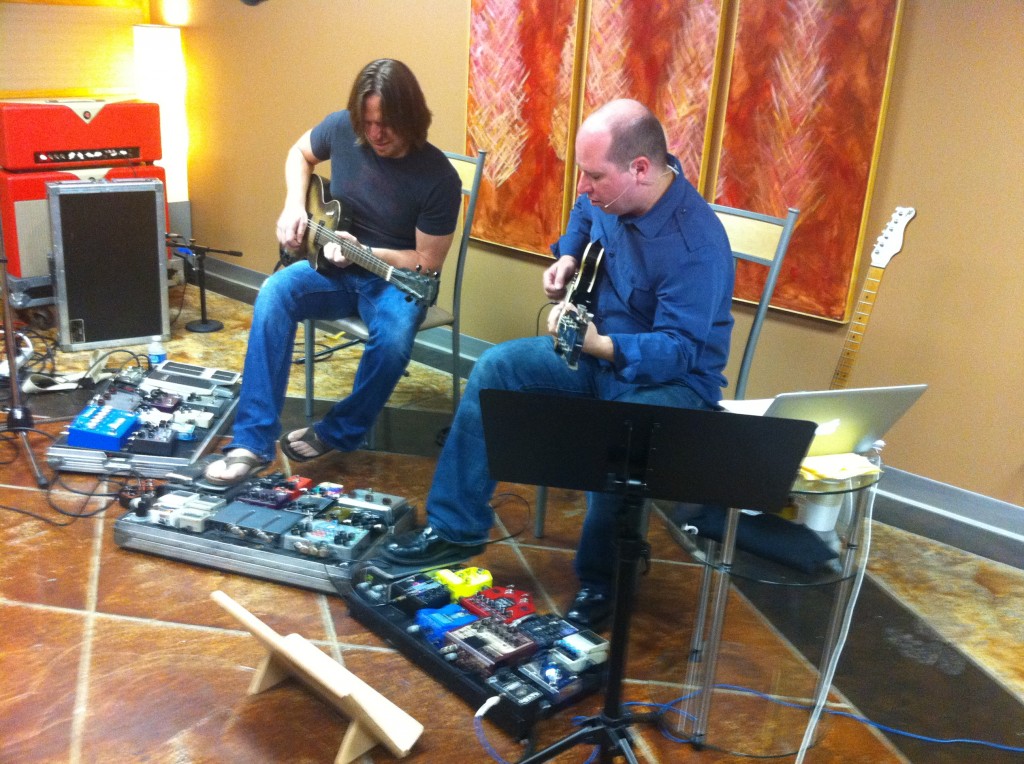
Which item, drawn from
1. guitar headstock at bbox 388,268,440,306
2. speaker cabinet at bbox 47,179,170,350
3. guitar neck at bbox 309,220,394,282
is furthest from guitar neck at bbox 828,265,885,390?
speaker cabinet at bbox 47,179,170,350

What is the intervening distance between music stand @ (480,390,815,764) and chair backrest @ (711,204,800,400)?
105 cm

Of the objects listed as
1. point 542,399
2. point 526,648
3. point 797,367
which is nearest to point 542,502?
point 526,648

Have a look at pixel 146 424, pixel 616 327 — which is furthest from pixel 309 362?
pixel 616 327

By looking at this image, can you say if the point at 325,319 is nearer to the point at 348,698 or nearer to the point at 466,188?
the point at 466,188

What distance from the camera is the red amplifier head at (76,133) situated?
4.06 meters

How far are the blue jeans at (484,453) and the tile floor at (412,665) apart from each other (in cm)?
16

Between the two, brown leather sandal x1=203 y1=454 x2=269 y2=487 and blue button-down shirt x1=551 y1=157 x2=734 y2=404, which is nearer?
blue button-down shirt x1=551 y1=157 x2=734 y2=404

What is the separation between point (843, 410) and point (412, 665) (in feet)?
3.61

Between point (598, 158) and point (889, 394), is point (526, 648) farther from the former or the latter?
point (598, 158)

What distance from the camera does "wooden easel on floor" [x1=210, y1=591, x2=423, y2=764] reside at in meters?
1.86

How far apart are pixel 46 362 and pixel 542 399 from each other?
2.91 metres

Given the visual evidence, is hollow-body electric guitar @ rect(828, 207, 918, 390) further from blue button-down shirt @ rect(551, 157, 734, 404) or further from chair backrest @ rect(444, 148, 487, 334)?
chair backrest @ rect(444, 148, 487, 334)

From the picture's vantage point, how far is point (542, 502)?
2848 millimetres

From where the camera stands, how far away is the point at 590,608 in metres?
2.46
